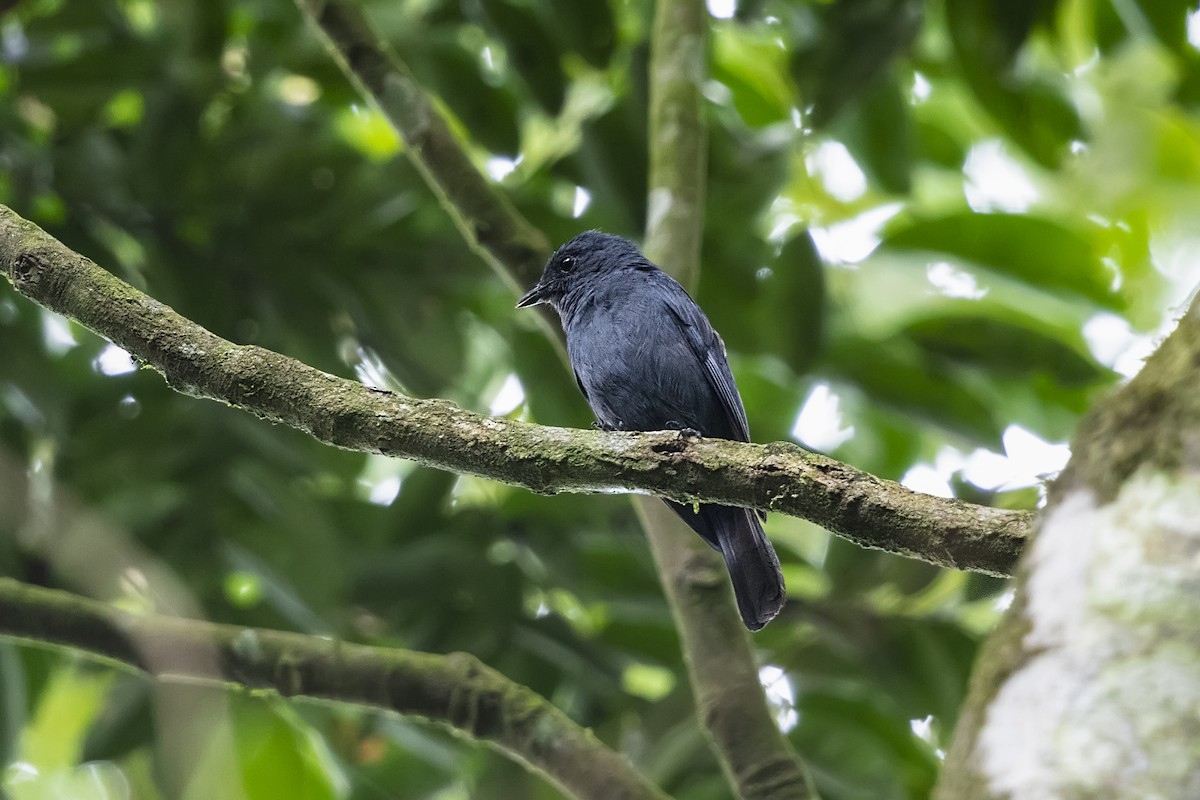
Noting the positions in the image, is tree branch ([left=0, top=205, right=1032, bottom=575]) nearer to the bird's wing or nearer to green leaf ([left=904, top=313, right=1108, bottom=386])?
the bird's wing

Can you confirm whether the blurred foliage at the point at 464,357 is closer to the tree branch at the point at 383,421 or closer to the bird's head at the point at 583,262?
the bird's head at the point at 583,262

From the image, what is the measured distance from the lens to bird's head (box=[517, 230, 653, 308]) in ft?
14.1

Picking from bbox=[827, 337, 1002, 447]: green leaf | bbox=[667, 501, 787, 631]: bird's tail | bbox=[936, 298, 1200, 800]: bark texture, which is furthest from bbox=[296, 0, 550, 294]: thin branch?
bbox=[936, 298, 1200, 800]: bark texture

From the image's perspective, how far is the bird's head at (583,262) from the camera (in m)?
4.31

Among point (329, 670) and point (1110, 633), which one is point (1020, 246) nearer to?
point (329, 670)

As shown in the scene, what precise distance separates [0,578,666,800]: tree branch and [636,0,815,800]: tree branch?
0.34m

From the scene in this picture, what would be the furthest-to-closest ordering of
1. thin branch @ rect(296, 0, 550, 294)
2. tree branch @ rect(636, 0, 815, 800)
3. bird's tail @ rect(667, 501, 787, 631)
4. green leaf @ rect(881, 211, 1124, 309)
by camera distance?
1. green leaf @ rect(881, 211, 1124, 309)
2. thin branch @ rect(296, 0, 550, 294)
3. bird's tail @ rect(667, 501, 787, 631)
4. tree branch @ rect(636, 0, 815, 800)

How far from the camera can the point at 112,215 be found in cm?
433

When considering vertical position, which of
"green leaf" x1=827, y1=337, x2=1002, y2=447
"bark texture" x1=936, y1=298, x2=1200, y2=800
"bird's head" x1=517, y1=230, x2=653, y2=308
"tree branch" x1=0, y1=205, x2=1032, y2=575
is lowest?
"bark texture" x1=936, y1=298, x2=1200, y2=800

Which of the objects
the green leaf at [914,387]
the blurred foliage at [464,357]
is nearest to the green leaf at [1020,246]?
the blurred foliage at [464,357]

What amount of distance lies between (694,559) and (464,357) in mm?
1323

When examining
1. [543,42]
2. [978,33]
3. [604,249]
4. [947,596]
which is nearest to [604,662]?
[947,596]

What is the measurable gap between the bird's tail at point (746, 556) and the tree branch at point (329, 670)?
2.03 ft

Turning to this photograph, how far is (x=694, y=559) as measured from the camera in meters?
3.67
